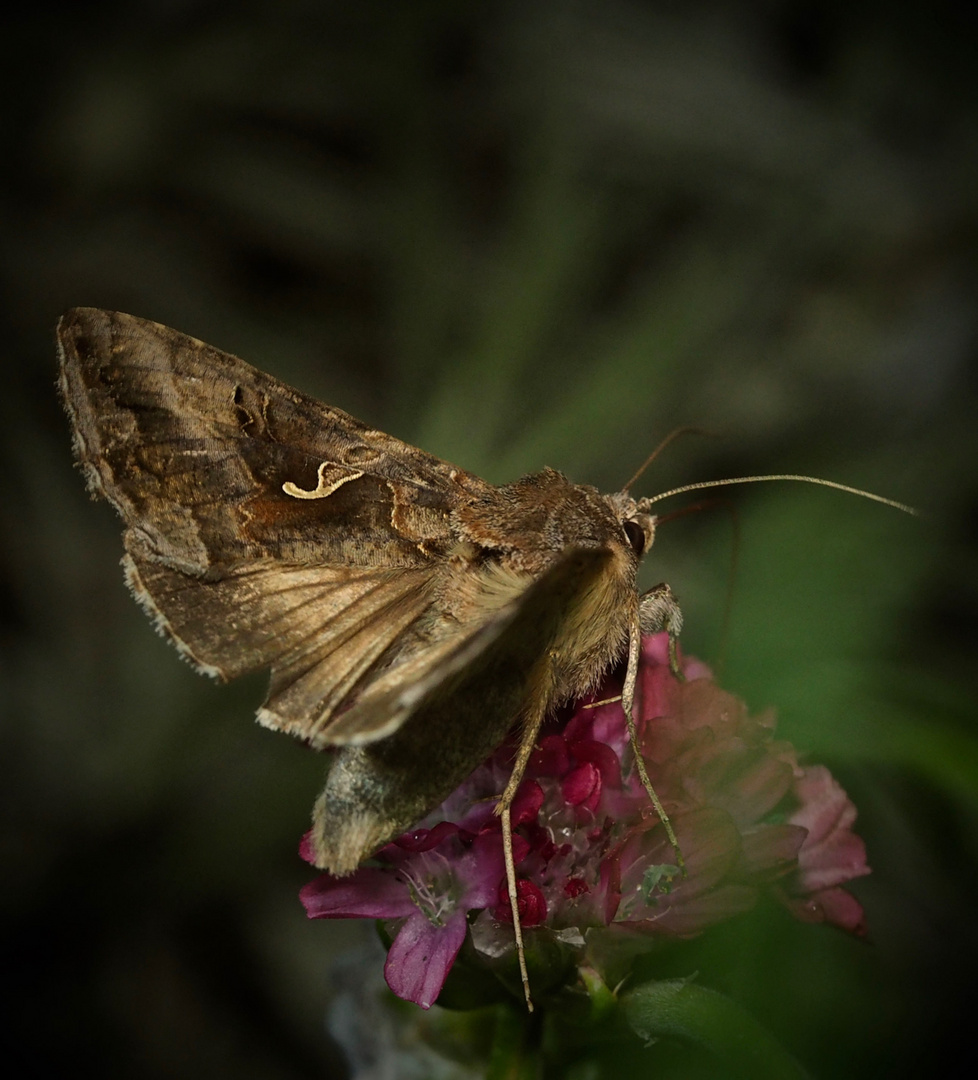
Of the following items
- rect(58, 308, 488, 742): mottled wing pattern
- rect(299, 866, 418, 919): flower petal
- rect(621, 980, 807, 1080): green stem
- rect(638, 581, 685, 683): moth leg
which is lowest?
rect(299, 866, 418, 919): flower petal

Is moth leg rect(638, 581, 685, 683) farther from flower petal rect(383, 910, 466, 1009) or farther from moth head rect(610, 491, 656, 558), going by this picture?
flower petal rect(383, 910, 466, 1009)

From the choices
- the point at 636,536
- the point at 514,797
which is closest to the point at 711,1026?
the point at 514,797

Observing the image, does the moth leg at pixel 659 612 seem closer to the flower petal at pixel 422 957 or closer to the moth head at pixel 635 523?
the moth head at pixel 635 523

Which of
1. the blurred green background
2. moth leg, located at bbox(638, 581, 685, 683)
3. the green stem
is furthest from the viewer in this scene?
the blurred green background

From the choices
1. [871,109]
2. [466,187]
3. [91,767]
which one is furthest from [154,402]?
[871,109]

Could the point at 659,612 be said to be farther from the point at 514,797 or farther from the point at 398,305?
the point at 398,305

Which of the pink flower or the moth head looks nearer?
the pink flower

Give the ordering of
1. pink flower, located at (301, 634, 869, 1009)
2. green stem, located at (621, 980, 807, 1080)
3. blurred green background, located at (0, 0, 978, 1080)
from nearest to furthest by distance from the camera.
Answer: green stem, located at (621, 980, 807, 1080) → pink flower, located at (301, 634, 869, 1009) → blurred green background, located at (0, 0, 978, 1080)

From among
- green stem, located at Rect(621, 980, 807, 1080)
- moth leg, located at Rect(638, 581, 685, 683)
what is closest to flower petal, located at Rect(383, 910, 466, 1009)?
green stem, located at Rect(621, 980, 807, 1080)
